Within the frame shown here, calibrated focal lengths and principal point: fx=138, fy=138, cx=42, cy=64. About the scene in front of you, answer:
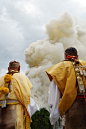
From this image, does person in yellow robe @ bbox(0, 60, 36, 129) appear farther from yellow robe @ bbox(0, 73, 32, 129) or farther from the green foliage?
the green foliage

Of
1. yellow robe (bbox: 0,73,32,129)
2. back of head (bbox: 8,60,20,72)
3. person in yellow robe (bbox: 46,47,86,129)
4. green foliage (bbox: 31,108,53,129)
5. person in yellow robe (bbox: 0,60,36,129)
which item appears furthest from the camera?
green foliage (bbox: 31,108,53,129)

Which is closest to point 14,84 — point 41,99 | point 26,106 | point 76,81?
point 26,106

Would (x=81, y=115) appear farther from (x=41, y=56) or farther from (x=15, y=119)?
(x=41, y=56)

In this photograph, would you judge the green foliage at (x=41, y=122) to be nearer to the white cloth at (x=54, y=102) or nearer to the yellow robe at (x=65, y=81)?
the white cloth at (x=54, y=102)

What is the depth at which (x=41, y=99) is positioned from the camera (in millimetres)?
25172

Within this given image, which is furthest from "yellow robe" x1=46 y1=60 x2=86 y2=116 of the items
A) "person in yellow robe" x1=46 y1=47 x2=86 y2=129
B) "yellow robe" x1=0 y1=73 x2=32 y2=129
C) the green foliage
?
the green foliage

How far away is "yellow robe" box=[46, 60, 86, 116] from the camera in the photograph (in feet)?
7.71

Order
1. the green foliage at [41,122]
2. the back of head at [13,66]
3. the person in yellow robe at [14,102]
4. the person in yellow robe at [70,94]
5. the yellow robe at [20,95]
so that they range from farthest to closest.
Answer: the green foliage at [41,122] → the back of head at [13,66] → the yellow robe at [20,95] → the person in yellow robe at [14,102] → the person in yellow robe at [70,94]

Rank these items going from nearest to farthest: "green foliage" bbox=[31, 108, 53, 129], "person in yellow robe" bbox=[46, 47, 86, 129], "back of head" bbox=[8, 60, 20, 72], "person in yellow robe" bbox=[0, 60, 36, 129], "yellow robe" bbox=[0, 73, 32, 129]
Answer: "person in yellow robe" bbox=[46, 47, 86, 129]
"person in yellow robe" bbox=[0, 60, 36, 129]
"yellow robe" bbox=[0, 73, 32, 129]
"back of head" bbox=[8, 60, 20, 72]
"green foliage" bbox=[31, 108, 53, 129]

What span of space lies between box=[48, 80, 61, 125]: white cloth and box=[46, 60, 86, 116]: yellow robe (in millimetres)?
88

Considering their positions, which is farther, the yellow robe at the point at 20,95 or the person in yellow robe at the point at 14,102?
the yellow robe at the point at 20,95

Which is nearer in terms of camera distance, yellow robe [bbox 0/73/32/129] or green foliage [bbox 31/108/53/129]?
yellow robe [bbox 0/73/32/129]

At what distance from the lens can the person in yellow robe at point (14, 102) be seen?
10.9 feet

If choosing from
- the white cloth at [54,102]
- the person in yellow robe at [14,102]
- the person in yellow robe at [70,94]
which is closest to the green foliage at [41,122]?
the person in yellow robe at [14,102]
